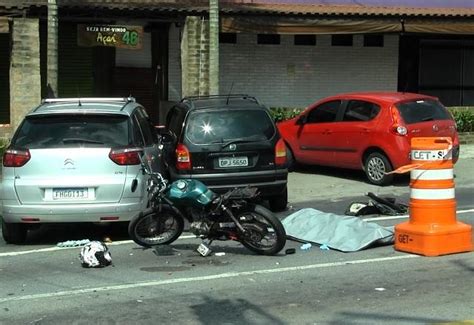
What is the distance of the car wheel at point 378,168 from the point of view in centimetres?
1184

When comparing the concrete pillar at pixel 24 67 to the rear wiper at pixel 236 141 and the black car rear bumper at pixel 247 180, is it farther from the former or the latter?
the rear wiper at pixel 236 141

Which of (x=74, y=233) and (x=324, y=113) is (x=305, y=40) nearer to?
(x=324, y=113)

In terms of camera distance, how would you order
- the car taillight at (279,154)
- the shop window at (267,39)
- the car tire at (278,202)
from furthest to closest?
the shop window at (267,39), the car tire at (278,202), the car taillight at (279,154)

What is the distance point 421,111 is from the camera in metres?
11.9

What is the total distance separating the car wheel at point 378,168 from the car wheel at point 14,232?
6.33 metres

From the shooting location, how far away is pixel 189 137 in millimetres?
9289

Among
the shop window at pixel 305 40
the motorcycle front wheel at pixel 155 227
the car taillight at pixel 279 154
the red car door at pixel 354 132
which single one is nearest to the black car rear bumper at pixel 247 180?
the car taillight at pixel 279 154

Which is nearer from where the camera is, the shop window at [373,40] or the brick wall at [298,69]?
the brick wall at [298,69]

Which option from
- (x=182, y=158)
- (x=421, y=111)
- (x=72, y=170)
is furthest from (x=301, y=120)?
(x=72, y=170)

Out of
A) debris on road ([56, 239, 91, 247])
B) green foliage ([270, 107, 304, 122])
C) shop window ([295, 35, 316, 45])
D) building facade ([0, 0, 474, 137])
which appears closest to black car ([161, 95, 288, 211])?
debris on road ([56, 239, 91, 247])

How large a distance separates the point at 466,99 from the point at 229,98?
12.8m

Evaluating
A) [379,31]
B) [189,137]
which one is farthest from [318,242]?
[379,31]

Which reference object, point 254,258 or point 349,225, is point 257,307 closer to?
point 254,258

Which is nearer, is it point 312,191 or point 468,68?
point 312,191
